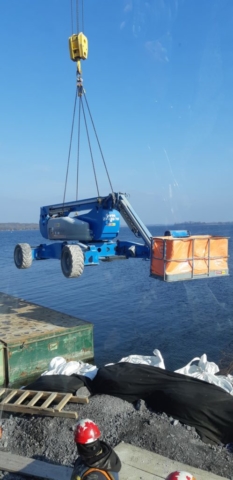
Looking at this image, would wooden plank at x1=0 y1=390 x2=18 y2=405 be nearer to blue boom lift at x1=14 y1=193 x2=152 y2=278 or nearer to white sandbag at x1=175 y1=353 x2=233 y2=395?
blue boom lift at x1=14 y1=193 x2=152 y2=278

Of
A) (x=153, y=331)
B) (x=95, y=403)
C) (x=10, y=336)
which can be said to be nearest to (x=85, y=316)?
(x=153, y=331)

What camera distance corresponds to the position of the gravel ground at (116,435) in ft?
20.1

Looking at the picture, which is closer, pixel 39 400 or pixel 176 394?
pixel 176 394

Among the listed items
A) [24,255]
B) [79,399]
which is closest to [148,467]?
[79,399]

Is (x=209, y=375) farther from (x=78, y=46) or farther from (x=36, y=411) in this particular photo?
(x=78, y=46)

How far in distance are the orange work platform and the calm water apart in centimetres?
549

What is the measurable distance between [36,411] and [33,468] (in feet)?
5.91

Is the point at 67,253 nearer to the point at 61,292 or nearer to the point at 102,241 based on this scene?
the point at 102,241

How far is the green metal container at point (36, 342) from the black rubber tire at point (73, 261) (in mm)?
2181

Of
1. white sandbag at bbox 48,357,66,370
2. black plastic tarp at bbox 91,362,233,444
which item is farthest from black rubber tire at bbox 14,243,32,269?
black plastic tarp at bbox 91,362,233,444

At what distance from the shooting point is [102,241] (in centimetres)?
1195

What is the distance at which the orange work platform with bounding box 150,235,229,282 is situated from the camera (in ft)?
31.9

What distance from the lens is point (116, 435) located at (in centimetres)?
684

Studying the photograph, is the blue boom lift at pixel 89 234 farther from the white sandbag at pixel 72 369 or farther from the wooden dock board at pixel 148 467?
the wooden dock board at pixel 148 467
